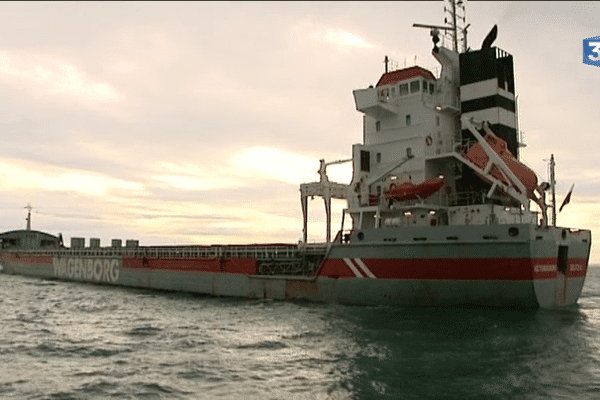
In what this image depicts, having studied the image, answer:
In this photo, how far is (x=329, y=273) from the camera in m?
20.4

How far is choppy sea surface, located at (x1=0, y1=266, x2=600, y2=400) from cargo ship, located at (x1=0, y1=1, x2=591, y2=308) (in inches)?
42.7

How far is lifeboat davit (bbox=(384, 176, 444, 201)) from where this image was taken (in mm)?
19250

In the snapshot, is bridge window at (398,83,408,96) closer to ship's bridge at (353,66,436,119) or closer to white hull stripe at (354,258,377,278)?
ship's bridge at (353,66,436,119)

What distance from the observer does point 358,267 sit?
19375 mm

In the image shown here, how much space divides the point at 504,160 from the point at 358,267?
7238 millimetres

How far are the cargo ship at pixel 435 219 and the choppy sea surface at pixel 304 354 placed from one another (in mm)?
1086

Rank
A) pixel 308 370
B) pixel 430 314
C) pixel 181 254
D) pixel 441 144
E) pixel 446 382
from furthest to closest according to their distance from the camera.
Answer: pixel 181 254 → pixel 441 144 → pixel 430 314 → pixel 308 370 → pixel 446 382

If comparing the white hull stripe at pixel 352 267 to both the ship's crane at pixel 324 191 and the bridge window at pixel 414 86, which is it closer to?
the ship's crane at pixel 324 191

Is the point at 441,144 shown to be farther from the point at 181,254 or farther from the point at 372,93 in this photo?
the point at 181,254

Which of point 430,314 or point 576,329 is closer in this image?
point 576,329

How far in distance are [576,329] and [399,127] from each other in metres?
11.2

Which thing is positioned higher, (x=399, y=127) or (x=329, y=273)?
(x=399, y=127)

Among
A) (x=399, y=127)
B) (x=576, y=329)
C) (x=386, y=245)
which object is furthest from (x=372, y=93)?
(x=576, y=329)

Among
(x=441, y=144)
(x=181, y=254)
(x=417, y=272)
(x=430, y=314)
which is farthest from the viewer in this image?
(x=181, y=254)
